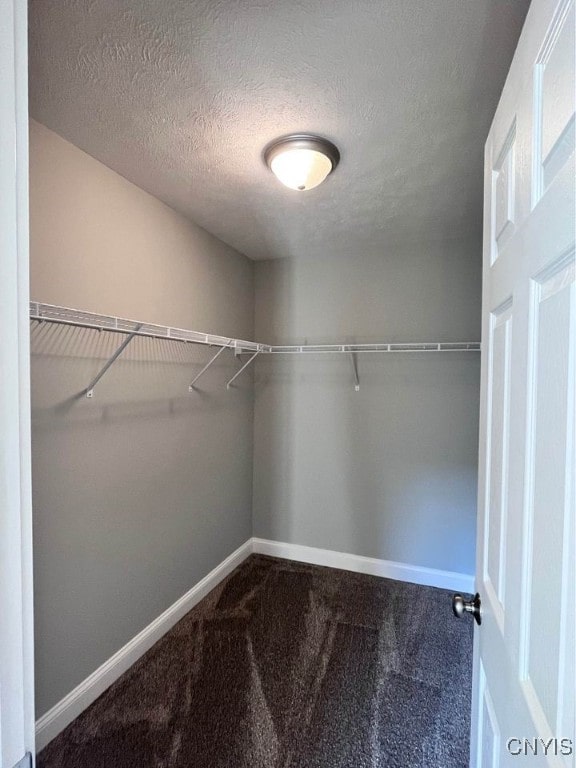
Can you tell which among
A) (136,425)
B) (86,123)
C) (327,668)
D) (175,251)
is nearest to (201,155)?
(86,123)

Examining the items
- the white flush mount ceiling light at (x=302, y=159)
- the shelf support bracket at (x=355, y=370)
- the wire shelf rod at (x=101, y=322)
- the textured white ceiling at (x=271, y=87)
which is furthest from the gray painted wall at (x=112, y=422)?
the shelf support bracket at (x=355, y=370)

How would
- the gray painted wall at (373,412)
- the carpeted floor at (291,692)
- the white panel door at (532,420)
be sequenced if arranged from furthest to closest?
the gray painted wall at (373,412)
the carpeted floor at (291,692)
the white panel door at (532,420)

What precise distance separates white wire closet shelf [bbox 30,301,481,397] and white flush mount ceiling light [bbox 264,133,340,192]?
81 centimetres

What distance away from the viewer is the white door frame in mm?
513

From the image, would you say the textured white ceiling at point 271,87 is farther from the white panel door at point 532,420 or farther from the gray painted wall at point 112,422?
the white panel door at point 532,420

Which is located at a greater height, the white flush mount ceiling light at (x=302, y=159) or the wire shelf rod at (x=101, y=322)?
the white flush mount ceiling light at (x=302, y=159)

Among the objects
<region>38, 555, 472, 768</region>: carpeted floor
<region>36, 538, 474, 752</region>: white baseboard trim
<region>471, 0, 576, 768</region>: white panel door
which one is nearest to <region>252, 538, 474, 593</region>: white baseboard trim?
<region>36, 538, 474, 752</region>: white baseboard trim

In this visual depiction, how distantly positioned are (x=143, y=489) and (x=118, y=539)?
0.83ft

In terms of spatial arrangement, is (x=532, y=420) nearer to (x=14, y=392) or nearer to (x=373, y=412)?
(x=14, y=392)

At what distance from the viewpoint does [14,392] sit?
530 mm

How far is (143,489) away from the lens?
1.93 m

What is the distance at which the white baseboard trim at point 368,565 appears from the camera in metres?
2.54

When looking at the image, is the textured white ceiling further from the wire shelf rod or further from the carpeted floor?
the carpeted floor

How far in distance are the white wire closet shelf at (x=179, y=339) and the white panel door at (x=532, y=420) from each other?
1246mm
